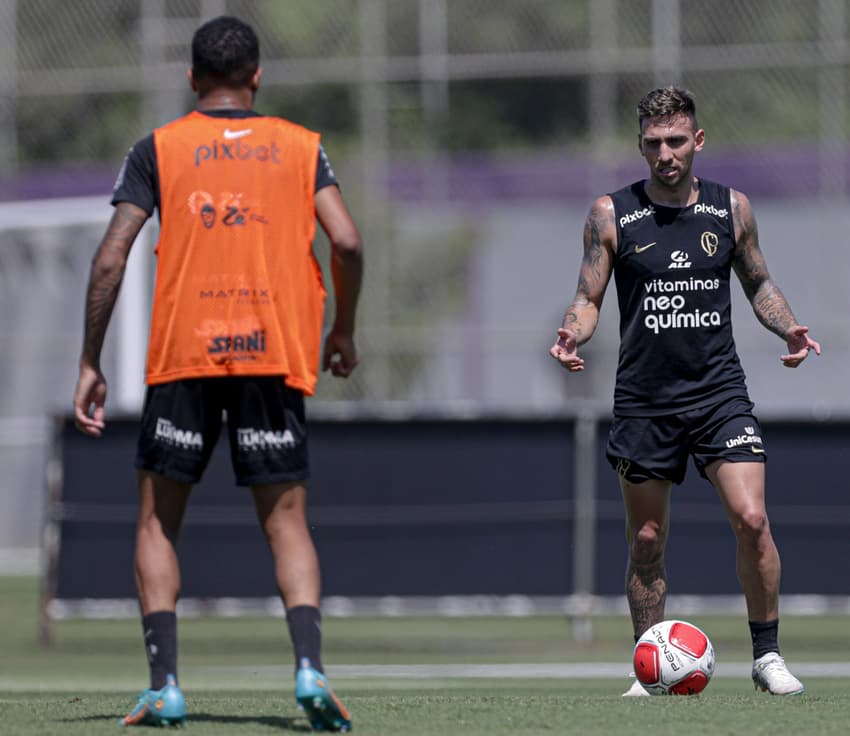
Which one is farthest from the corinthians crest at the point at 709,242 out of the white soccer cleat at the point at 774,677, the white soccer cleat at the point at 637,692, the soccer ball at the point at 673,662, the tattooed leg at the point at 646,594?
the white soccer cleat at the point at 637,692

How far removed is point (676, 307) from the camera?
23.0 ft

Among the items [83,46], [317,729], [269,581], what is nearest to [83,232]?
[83,46]

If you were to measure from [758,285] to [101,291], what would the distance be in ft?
9.48

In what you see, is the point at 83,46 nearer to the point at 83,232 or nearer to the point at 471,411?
the point at 83,232

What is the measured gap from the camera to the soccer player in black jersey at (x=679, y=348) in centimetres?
699

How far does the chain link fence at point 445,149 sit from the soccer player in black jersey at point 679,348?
13.9 meters

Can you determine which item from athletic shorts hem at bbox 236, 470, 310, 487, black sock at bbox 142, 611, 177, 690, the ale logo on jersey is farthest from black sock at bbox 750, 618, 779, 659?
black sock at bbox 142, 611, 177, 690

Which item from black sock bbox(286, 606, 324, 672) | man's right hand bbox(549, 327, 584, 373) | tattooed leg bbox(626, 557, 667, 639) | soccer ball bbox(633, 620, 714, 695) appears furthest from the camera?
tattooed leg bbox(626, 557, 667, 639)

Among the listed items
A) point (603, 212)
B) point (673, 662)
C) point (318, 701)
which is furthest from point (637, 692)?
point (318, 701)

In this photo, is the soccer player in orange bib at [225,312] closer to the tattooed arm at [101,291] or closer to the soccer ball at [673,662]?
the tattooed arm at [101,291]

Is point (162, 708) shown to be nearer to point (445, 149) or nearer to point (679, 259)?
point (679, 259)

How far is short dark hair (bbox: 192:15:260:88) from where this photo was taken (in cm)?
571

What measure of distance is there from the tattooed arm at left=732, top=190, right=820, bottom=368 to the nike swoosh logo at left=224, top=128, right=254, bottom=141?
234 centimetres

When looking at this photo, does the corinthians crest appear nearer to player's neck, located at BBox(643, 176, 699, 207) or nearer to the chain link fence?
player's neck, located at BBox(643, 176, 699, 207)
